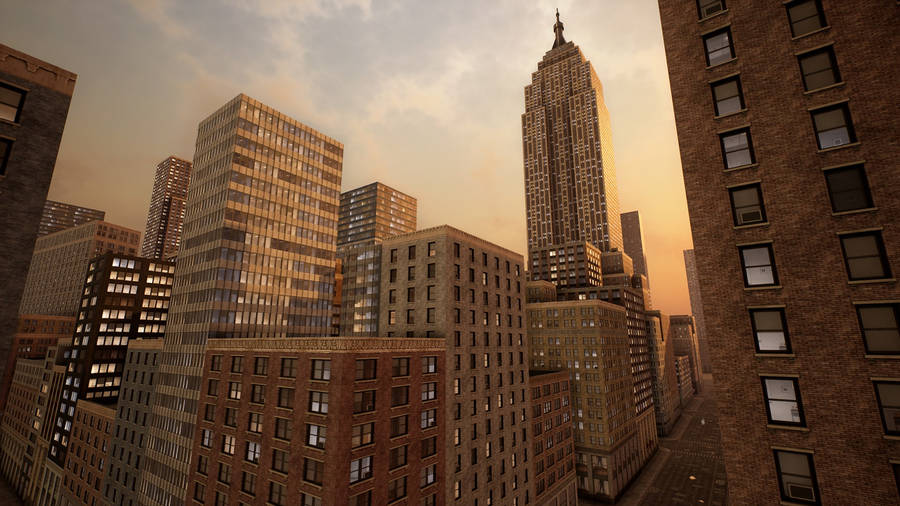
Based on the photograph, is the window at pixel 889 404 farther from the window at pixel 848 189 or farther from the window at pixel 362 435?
the window at pixel 362 435

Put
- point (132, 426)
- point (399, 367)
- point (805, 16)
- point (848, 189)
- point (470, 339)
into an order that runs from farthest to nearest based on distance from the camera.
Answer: point (132, 426)
point (470, 339)
point (399, 367)
point (805, 16)
point (848, 189)

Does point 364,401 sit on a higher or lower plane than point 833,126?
lower

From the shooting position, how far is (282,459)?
4266cm

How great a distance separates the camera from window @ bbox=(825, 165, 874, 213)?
1994 centimetres

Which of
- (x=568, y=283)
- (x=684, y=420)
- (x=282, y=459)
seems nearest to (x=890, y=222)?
(x=282, y=459)

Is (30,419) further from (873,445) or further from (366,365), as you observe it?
(873,445)

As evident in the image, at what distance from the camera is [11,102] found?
25.4 meters

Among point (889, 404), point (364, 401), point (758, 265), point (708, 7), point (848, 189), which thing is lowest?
point (364, 401)

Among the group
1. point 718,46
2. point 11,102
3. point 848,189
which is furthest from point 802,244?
point 11,102

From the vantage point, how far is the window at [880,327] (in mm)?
18203

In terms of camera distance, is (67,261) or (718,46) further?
(67,261)

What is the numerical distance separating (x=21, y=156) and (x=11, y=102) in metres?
3.90

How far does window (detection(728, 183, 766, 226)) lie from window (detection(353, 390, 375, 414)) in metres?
37.3

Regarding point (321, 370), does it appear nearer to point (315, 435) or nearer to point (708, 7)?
point (315, 435)
